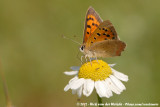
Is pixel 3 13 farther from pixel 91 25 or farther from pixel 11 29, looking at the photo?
pixel 91 25

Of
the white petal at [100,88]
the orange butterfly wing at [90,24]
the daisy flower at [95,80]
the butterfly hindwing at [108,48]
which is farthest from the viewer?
the orange butterfly wing at [90,24]

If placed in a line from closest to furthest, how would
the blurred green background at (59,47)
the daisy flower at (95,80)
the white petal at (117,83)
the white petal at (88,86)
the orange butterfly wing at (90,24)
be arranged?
1. the white petal at (88,86)
2. the daisy flower at (95,80)
3. the white petal at (117,83)
4. the orange butterfly wing at (90,24)
5. the blurred green background at (59,47)

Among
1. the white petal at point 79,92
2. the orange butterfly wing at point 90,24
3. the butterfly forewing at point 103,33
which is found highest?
the orange butterfly wing at point 90,24

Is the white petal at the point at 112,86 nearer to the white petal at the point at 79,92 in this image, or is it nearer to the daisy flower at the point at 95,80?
the daisy flower at the point at 95,80

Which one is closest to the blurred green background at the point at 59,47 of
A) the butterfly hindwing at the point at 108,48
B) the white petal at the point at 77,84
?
the butterfly hindwing at the point at 108,48

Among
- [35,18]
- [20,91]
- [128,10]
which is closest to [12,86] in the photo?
[20,91]

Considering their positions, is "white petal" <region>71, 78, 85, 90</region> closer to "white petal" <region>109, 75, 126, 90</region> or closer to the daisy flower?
the daisy flower

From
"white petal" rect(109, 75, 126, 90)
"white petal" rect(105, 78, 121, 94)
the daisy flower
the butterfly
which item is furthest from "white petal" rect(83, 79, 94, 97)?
the butterfly
